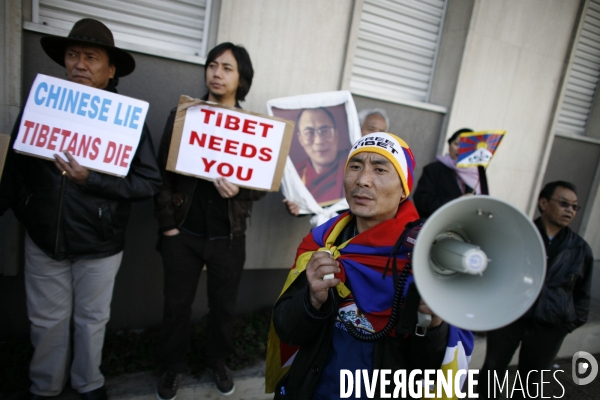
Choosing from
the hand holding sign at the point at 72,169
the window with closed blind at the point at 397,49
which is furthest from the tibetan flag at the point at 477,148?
the hand holding sign at the point at 72,169

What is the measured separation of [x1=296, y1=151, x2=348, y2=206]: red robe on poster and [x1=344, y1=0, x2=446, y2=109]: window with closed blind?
112 cm

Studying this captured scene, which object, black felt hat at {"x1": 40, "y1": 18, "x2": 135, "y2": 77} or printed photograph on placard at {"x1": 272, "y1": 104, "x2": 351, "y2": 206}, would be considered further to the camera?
printed photograph on placard at {"x1": 272, "y1": 104, "x2": 351, "y2": 206}

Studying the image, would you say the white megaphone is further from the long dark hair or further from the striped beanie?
the long dark hair

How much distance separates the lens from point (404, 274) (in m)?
1.34

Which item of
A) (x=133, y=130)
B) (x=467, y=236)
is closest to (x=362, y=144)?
(x=467, y=236)

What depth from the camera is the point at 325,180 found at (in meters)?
3.39

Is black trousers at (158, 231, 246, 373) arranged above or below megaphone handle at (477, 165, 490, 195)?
below

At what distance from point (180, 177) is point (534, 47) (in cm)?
504

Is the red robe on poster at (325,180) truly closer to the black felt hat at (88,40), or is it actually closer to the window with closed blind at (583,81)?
the black felt hat at (88,40)

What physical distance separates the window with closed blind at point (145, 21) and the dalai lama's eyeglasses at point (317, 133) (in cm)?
112

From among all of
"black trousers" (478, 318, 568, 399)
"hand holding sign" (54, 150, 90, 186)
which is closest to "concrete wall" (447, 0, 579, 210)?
"black trousers" (478, 318, 568, 399)

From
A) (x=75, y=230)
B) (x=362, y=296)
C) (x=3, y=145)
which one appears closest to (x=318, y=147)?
(x=75, y=230)

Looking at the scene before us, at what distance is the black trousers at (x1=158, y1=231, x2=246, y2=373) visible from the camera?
2.83 meters

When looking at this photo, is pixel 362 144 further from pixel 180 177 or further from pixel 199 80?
pixel 199 80
